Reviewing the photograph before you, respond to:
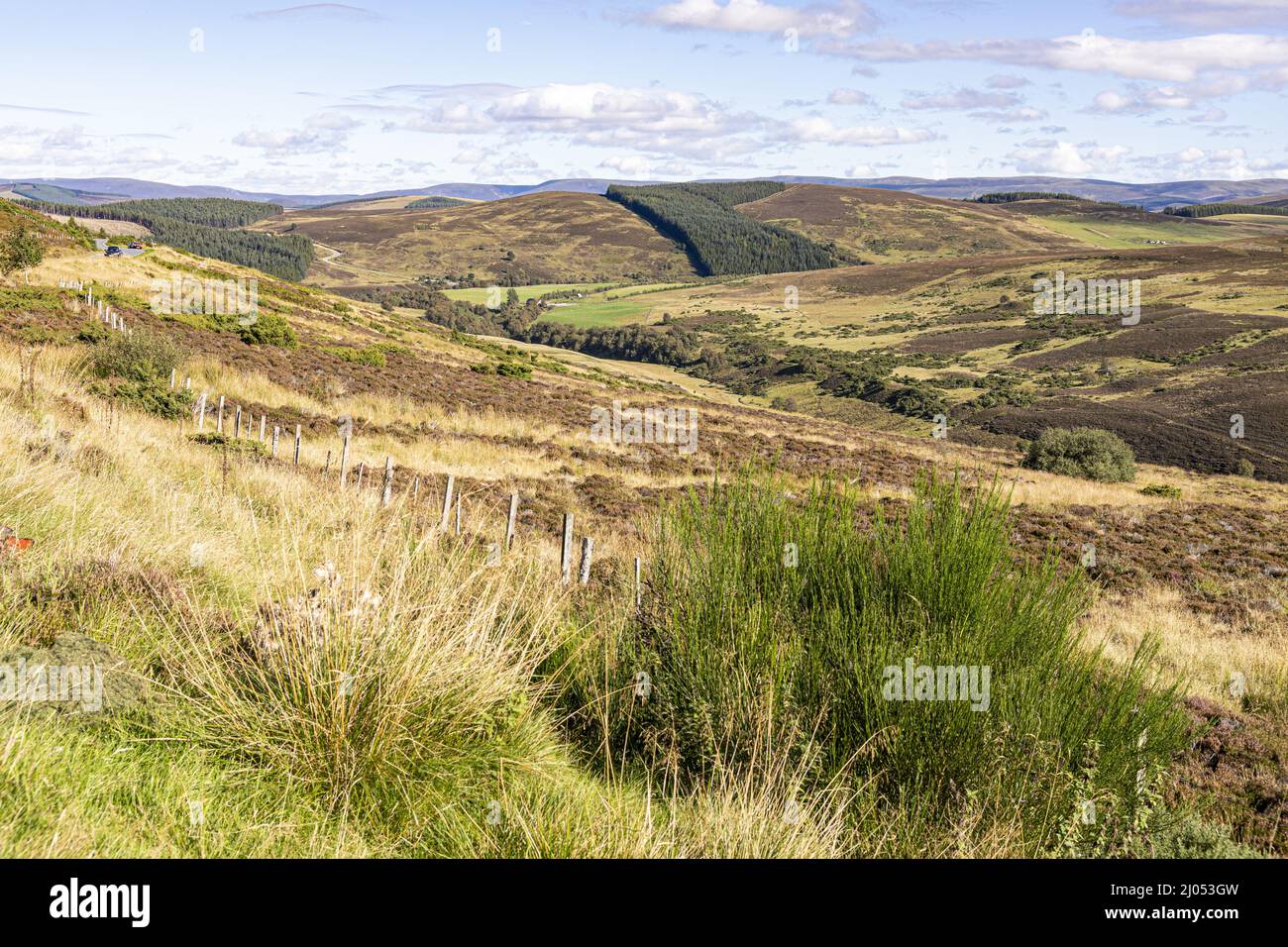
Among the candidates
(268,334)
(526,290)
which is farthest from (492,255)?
(268,334)

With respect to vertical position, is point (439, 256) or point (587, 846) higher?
point (439, 256)

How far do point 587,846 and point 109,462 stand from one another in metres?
6.91

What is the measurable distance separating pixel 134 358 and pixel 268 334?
14.2m

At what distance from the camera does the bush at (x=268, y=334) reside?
97.7 ft

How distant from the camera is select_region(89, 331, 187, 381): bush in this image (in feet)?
53.2

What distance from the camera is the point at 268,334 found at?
3034 centimetres

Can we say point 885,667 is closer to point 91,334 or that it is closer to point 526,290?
point 91,334

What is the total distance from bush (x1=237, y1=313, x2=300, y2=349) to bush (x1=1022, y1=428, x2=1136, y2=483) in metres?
29.2

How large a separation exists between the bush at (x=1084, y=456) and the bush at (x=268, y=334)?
2922 cm

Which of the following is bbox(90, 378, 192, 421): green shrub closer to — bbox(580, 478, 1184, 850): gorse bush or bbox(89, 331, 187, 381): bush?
bbox(89, 331, 187, 381): bush

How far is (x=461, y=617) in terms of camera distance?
4227 millimetres

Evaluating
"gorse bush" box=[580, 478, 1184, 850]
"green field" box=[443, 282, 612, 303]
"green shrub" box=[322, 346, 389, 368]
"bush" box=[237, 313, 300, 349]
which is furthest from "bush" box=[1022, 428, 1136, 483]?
"green field" box=[443, 282, 612, 303]
